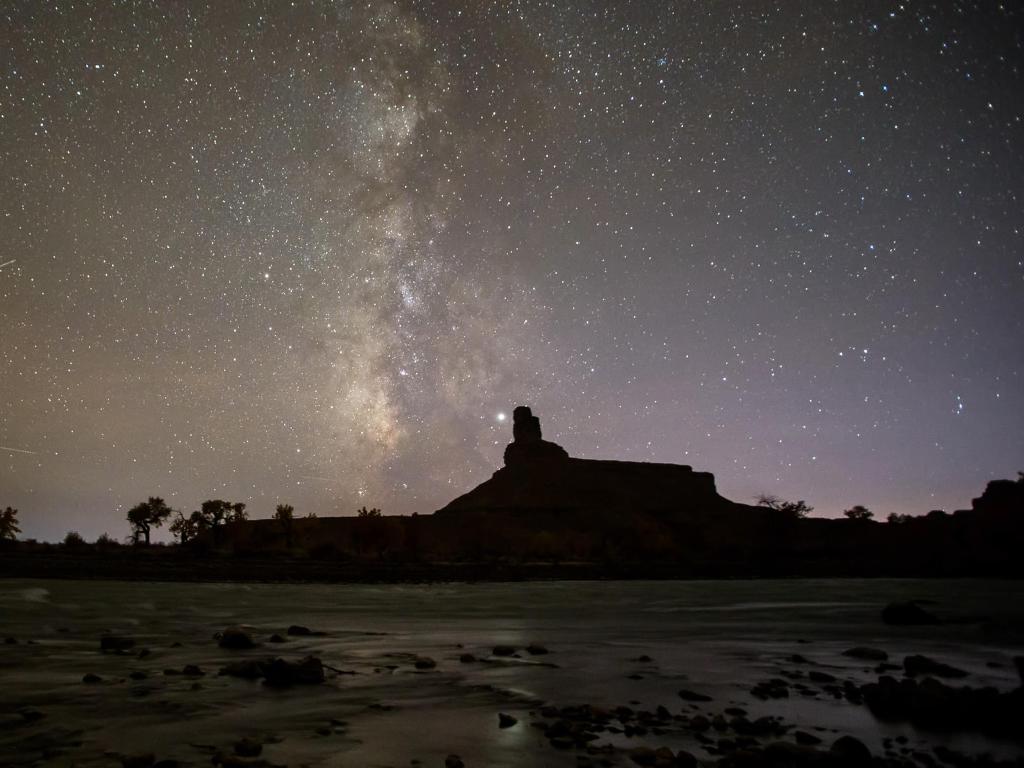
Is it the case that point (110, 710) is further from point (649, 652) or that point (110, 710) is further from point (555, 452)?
point (555, 452)

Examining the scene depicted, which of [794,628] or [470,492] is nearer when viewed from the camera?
[794,628]

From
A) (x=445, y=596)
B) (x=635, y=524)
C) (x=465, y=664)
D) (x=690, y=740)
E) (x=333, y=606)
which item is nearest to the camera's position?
(x=690, y=740)

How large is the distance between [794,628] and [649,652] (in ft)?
24.8

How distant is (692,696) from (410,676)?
3.82 m

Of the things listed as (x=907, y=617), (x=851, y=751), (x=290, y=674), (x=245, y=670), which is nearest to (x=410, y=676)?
(x=290, y=674)

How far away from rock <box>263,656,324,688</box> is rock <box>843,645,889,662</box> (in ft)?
30.0

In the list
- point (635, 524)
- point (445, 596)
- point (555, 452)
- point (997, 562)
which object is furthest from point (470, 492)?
point (445, 596)

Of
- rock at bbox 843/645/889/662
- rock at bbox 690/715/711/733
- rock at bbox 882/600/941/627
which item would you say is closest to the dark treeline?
rock at bbox 882/600/941/627

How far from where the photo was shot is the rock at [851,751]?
16.1 feet

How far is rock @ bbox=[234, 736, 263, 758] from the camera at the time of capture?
4.98m

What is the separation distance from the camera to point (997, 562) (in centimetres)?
7431

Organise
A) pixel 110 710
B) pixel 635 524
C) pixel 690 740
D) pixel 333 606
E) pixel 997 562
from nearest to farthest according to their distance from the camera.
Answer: pixel 690 740 < pixel 110 710 < pixel 333 606 < pixel 997 562 < pixel 635 524

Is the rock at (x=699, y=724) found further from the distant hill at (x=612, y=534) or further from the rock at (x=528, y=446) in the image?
the rock at (x=528, y=446)

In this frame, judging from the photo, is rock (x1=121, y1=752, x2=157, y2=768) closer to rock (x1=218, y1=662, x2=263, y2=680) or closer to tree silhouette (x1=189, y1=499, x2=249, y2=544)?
rock (x1=218, y1=662, x2=263, y2=680)
